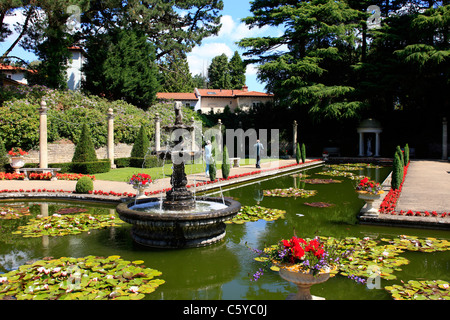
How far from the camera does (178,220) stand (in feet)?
20.5

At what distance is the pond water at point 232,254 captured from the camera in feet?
15.4

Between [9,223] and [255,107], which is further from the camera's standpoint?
[255,107]

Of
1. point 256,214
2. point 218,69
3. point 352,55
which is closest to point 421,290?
point 256,214

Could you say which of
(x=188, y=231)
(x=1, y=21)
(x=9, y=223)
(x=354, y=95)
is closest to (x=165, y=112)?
(x=1, y=21)

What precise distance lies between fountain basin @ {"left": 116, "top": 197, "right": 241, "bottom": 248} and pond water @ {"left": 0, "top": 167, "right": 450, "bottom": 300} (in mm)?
196

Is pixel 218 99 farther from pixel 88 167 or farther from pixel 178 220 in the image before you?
pixel 178 220

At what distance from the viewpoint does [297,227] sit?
8023 millimetres

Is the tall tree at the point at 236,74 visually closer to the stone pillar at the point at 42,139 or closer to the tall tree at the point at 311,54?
the tall tree at the point at 311,54

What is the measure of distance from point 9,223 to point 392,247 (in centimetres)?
884

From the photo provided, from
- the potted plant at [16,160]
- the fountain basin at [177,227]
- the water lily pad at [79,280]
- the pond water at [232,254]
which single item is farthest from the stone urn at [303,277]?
the potted plant at [16,160]

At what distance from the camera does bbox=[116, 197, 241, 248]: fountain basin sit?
6301 mm

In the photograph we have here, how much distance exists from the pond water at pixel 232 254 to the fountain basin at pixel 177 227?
0.20m

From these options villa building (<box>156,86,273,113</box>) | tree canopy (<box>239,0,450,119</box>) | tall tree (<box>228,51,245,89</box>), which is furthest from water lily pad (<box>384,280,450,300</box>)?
tall tree (<box>228,51,245,89</box>)
